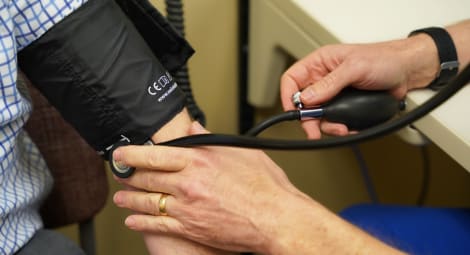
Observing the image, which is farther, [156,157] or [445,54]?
[445,54]

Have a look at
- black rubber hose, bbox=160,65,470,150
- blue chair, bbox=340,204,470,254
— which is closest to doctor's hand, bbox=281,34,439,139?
black rubber hose, bbox=160,65,470,150

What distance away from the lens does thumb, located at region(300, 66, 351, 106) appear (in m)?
0.79

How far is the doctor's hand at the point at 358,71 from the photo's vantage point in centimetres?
80

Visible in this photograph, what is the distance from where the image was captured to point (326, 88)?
0.79 m

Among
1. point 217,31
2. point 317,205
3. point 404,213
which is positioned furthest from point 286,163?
point 317,205

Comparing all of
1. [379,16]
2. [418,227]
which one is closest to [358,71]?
[379,16]

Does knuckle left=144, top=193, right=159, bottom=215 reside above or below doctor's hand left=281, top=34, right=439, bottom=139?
below

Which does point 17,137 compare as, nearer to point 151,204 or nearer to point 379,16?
point 151,204

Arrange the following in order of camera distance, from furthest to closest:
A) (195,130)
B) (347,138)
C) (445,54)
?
(445,54)
(195,130)
(347,138)

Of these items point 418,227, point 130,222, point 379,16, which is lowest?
point 418,227

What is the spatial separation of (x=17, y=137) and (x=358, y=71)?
0.47 m

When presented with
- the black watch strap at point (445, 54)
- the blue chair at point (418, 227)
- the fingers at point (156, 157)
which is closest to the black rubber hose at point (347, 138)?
the fingers at point (156, 157)

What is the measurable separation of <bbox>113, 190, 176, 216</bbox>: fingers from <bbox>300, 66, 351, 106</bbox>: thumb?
0.76ft

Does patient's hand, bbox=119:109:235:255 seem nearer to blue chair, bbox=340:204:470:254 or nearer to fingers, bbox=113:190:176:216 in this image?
fingers, bbox=113:190:176:216
